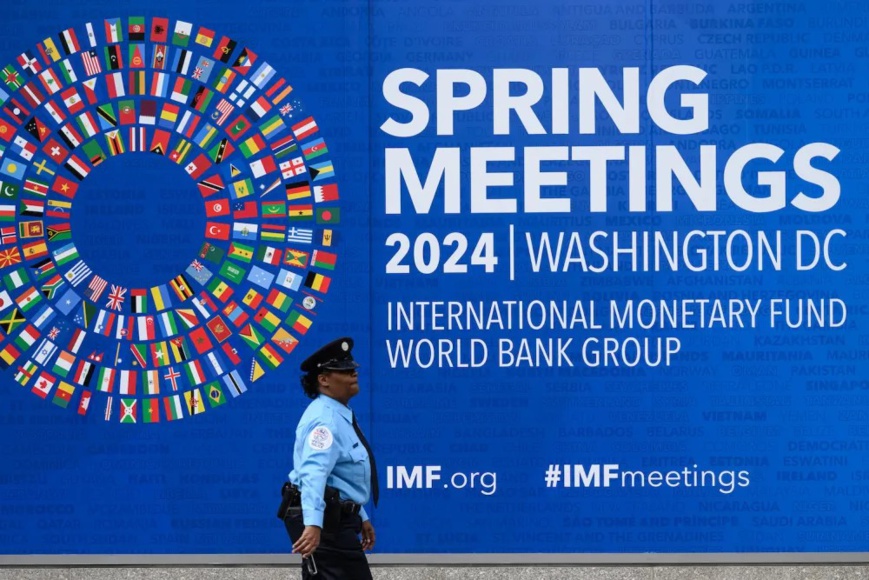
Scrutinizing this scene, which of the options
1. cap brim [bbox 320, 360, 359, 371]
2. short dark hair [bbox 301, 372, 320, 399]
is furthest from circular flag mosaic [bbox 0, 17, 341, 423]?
cap brim [bbox 320, 360, 359, 371]

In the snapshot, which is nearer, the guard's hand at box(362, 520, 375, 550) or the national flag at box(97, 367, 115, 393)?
the guard's hand at box(362, 520, 375, 550)

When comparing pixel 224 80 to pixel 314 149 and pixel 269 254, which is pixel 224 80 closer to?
pixel 314 149

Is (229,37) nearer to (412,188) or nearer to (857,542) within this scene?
(412,188)

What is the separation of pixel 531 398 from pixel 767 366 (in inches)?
53.5

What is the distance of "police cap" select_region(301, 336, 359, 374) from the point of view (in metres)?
6.01

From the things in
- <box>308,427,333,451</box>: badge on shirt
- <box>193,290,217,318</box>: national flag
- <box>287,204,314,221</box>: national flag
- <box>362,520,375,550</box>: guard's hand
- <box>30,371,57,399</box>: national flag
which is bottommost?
<box>362,520,375,550</box>: guard's hand

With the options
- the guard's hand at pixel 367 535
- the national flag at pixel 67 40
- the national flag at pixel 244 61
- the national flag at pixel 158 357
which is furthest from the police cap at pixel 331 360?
the national flag at pixel 67 40

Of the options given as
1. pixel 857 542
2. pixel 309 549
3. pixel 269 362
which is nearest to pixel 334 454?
pixel 309 549

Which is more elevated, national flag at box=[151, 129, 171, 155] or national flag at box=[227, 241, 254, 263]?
national flag at box=[151, 129, 171, 155]

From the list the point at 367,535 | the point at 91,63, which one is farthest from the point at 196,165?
the point at 367,535

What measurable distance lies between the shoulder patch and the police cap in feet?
1.20

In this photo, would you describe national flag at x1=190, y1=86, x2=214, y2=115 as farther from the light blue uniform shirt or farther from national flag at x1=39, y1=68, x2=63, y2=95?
the light blue uniform shirt

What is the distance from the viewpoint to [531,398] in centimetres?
736

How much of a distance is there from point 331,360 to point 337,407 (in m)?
0.24
